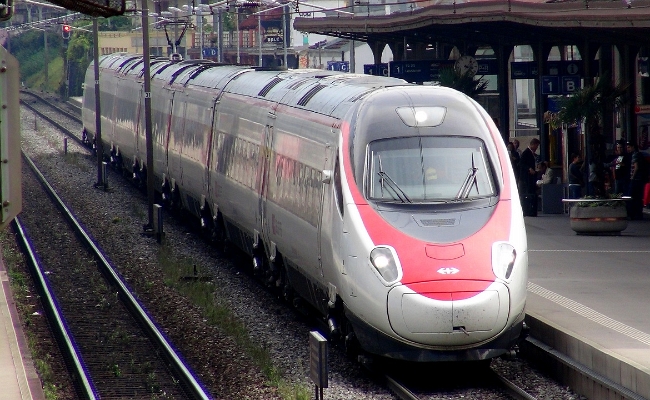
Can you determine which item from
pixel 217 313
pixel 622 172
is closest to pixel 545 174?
→ pixel 622 172

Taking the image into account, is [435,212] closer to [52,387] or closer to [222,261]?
[52,387]

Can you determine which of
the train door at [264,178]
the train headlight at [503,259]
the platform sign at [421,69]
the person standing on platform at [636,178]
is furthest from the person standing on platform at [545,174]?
the train headlight at [503,259]

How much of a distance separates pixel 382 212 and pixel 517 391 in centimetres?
202

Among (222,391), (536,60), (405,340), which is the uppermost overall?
(536,60)

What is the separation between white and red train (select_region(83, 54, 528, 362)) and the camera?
376 inches

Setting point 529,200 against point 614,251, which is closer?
point 614,251

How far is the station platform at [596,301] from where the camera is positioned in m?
9.60

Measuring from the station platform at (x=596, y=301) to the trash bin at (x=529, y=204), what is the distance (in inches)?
84.6

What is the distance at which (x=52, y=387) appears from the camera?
10.8 m

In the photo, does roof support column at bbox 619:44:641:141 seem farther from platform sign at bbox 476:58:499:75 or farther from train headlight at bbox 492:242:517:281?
train headlight at bbox 492:242:517:281

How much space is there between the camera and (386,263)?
9.72m

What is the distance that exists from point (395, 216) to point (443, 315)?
1.18m

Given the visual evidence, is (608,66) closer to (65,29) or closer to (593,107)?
(593,107)

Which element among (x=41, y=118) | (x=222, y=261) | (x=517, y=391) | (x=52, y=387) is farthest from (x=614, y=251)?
(x=41, y=118)
